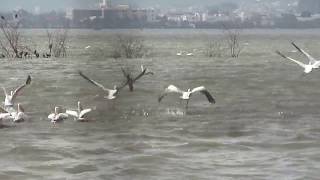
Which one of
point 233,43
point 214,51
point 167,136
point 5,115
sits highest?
point 5,115

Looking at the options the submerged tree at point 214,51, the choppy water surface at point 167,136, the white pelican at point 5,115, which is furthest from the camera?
the submerged tree at point 214,51

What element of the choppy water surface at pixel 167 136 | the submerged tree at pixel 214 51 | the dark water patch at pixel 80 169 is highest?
the dark water patch at pixel 80 169

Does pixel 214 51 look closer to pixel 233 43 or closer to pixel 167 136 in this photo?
pixel 233 43

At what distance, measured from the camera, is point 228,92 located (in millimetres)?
26953

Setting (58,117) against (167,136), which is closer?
(167,136)

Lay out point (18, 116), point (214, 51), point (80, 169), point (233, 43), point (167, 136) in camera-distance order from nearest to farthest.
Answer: point (80, 169)
point (167, 136)
point (18, 116)
point (233, 43)
point (214, 51)

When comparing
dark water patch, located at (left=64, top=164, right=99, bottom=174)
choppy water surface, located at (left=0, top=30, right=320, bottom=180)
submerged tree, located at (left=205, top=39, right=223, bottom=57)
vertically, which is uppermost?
dark water patch, located at (left=64, top=164, right=99, bottom=174)

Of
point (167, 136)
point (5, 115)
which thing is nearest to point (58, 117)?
point (5, 115)

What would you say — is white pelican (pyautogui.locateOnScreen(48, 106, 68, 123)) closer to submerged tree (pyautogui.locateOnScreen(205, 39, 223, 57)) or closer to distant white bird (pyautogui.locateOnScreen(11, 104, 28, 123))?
distant white bird (pyautogui.locateOnScreen(11, 104, 28, 123))

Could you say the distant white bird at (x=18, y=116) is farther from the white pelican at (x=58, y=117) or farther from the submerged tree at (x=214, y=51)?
the submerged tree at (x=214, y=51)

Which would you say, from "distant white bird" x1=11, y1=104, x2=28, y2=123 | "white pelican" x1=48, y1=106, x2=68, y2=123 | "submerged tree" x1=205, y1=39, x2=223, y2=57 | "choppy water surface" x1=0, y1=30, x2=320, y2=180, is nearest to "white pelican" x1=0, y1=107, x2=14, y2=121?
"distant white bird" x1=11, y1=104, x2=28, y2=123

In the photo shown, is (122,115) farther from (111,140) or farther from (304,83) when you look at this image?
(304,83)

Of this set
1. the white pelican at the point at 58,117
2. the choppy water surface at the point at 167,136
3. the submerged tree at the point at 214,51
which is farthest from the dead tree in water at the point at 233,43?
the white pelican at the point at 58,117

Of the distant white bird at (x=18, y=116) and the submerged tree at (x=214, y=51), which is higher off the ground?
the distant white bird at (x=18, y=116)
